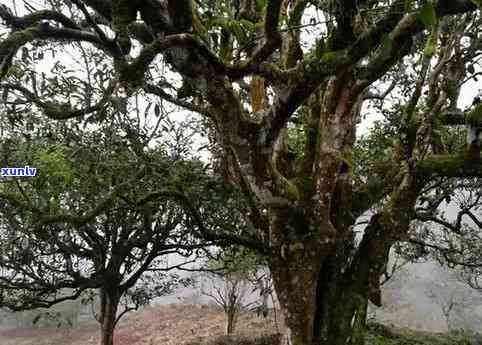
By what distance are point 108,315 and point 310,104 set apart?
20.1 feet

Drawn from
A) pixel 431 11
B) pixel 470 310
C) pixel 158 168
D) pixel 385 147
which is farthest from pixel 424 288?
pixel 431 11

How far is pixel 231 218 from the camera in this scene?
22.8 ft

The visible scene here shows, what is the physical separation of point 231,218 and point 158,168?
1769mm

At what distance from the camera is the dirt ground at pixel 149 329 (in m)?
19.7

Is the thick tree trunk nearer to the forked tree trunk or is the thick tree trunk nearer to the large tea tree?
the large tea tree

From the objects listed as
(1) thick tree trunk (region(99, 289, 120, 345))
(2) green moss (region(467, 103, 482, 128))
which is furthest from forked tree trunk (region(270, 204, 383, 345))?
(1) thick tree trunk (region(99, 289, 120, 345))

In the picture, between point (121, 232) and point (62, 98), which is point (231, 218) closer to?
point (121, 232)

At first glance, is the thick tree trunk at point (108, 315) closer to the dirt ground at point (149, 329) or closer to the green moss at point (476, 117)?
the green moss at point (476, 117)

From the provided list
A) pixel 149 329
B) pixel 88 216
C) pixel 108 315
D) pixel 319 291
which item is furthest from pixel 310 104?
pixel 149 329

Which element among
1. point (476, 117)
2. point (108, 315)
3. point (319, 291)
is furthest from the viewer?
point (108, 315)

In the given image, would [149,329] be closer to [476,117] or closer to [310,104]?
[310,104]

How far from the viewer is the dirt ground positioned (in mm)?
19670

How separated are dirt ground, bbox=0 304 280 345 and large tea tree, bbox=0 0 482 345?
1335 centimetres

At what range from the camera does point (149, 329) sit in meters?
23.3
